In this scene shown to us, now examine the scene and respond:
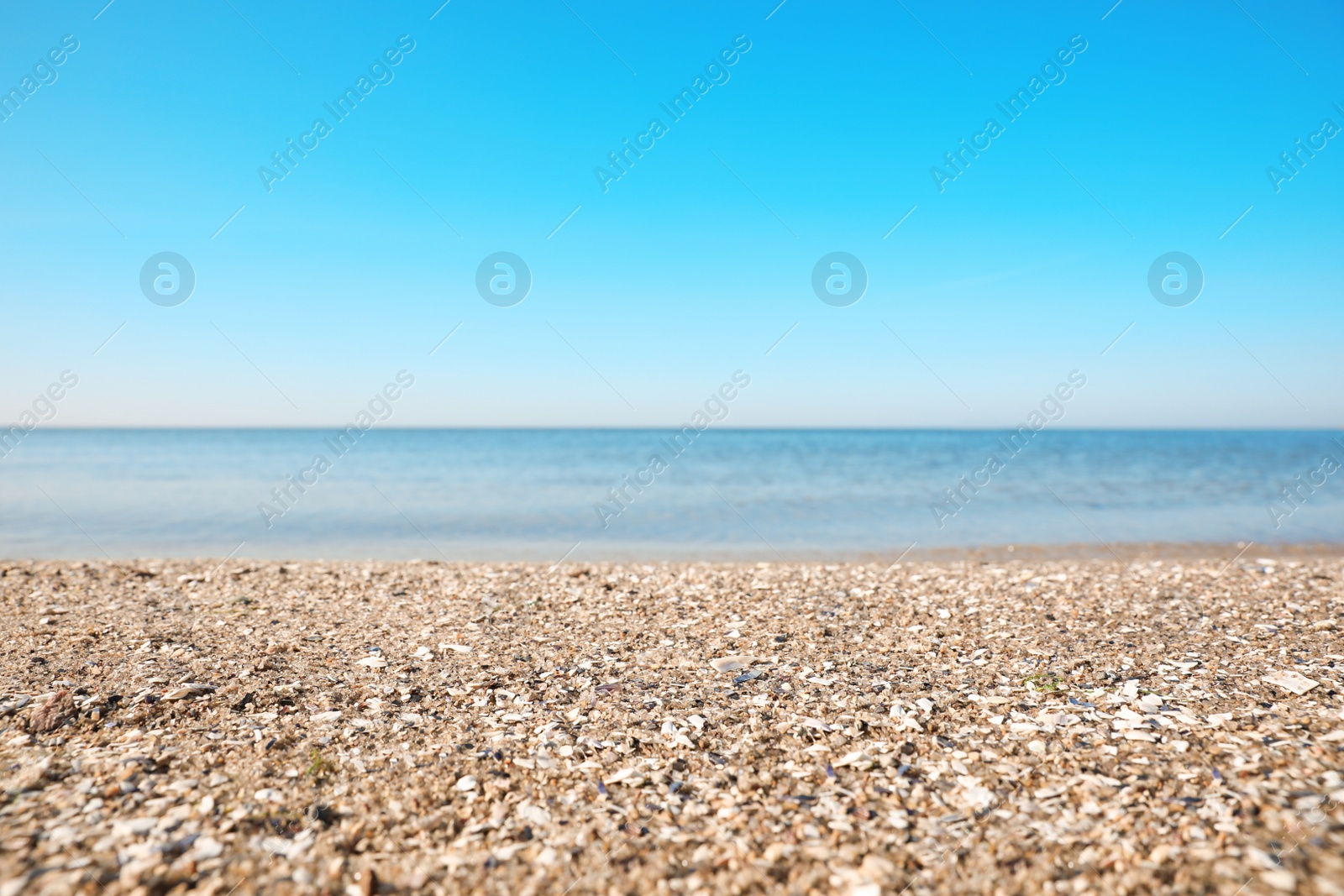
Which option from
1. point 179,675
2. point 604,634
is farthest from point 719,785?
point 179,675

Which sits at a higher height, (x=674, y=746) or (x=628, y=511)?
(x=628, y=511)

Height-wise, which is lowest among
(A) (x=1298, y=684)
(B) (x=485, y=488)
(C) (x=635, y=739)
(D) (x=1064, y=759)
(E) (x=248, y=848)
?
(A) (x=1298, y=684)

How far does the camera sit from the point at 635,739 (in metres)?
5.23

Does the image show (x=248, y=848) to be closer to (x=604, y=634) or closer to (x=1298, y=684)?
(x=604, y=634)

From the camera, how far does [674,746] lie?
513 centimetres

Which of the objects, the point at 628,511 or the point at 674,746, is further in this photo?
the point at 628,511

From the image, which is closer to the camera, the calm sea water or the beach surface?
the beach surface

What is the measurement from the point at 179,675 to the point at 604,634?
406 cm

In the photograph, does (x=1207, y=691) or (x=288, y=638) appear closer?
(x=1207, y=691)

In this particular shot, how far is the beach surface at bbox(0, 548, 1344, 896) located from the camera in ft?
12.2

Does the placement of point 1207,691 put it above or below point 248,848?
below

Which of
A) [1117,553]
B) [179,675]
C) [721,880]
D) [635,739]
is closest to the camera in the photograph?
[721,880]

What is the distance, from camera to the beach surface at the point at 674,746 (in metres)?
Result: 3.72

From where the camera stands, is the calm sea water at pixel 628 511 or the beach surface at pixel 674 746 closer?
the beach surface at pixel 674 746
